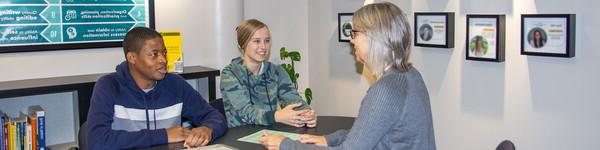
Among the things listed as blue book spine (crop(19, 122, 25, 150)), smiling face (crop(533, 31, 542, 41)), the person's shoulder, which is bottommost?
blue book spine (crop(19, 122, 25, 150))

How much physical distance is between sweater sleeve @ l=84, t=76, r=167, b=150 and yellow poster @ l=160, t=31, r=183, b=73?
136 centimetres

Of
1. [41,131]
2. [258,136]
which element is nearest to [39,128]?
[41,131]

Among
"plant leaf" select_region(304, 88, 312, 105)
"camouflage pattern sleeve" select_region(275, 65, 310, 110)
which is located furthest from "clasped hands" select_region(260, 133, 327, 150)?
"plant leaf" select_region(304, 88, 312, 105)

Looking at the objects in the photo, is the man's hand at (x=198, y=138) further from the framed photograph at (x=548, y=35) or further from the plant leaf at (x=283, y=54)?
the plant leaf at (x=283, y=54)

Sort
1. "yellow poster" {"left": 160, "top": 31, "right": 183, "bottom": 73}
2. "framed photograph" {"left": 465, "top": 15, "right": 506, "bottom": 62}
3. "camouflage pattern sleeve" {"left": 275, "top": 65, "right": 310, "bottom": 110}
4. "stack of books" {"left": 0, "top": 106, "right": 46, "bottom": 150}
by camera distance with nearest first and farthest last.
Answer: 1. "camouflage pattern sleeve" {"left": 275, "top": 65, "right": 310, "bottom": 110}
2. "stack of books" {"left": 0, "top": 106, "right": 46, "bottom": 150}
3. "framed photograph" {"left": 465, "top": 15, "right": 506, "bottom": 62}
4. "yellow poster" {"left": 160, "top": 31, "right": 183, "bottom": 73}

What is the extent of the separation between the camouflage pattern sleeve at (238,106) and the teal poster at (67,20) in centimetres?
123

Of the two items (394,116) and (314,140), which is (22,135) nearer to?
(314,140)

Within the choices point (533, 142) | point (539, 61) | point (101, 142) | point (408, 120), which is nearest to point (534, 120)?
point (533, 142)

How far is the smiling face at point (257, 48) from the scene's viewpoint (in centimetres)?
284

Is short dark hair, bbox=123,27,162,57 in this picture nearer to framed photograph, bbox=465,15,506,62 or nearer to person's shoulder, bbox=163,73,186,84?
person's shoulder, bbox=163,73,186,84

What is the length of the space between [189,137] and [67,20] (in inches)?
65.2

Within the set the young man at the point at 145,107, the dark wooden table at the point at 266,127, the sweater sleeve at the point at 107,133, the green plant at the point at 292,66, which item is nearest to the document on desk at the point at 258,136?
the dark wooden table at the point at 266,127

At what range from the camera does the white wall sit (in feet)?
9.82

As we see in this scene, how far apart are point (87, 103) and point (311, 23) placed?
204 centimetres
